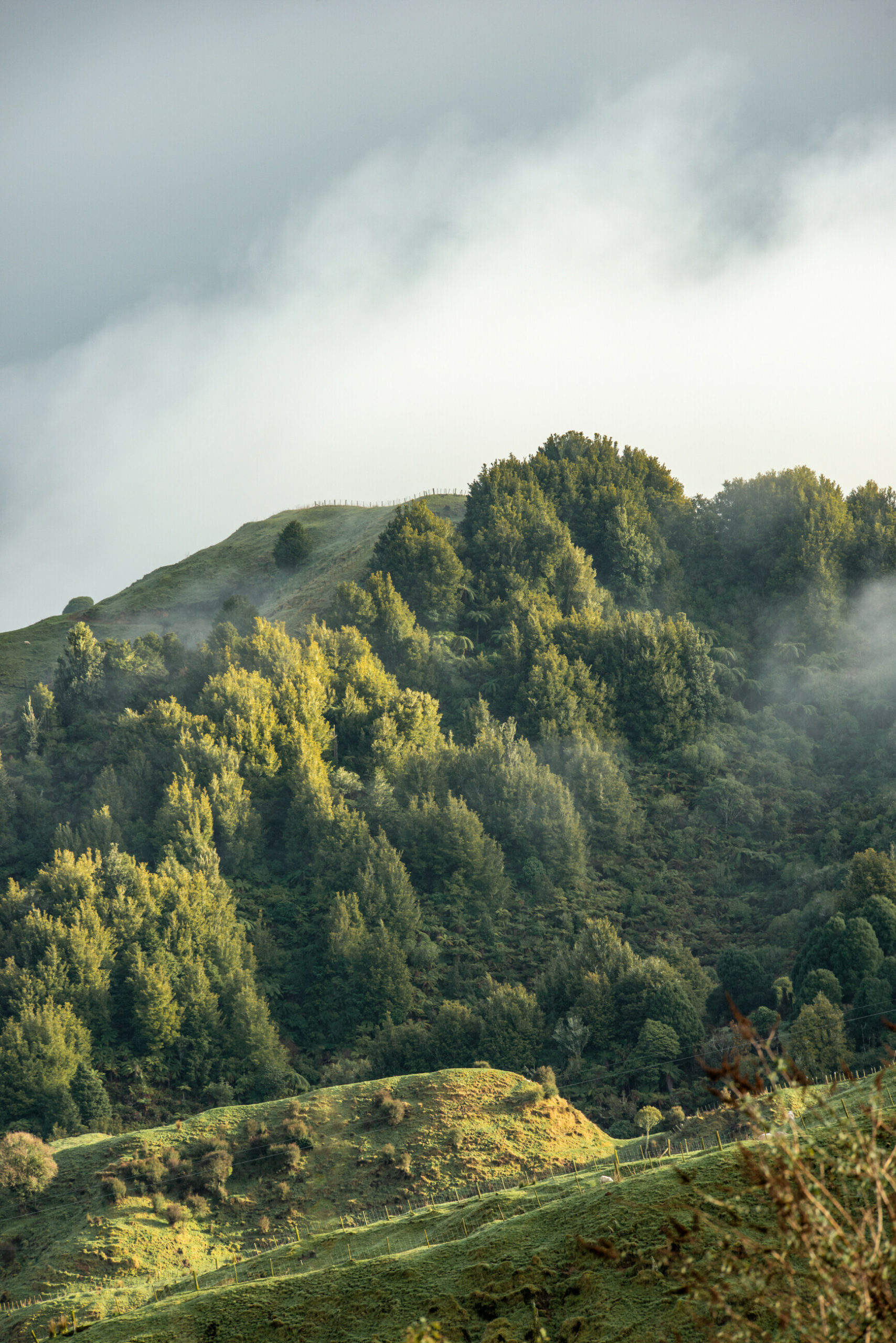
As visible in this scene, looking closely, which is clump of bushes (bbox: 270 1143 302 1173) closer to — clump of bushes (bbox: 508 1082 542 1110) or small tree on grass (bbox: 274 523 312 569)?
clump of bushes (bbox: 508 1082 542 1110)

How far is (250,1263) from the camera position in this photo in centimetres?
2161

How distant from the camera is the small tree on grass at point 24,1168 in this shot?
33750mm

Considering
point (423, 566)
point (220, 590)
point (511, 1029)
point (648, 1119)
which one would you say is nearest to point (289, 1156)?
point (648, 1119)

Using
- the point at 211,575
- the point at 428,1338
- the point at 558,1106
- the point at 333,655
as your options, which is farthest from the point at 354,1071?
the point at 211,575

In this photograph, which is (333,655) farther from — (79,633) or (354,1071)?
(354,1071)

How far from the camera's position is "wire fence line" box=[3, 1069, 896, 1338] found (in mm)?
17781

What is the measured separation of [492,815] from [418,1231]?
4529 cm

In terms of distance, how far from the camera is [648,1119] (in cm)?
3778

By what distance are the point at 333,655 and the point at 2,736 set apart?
24912mm

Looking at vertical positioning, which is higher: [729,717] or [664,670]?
[664,670]

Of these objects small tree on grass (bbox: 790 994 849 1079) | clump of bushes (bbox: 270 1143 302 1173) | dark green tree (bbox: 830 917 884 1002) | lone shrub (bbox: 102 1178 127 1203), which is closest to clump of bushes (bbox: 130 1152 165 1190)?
lone shrub (bbox: 102 1178 127 1203)

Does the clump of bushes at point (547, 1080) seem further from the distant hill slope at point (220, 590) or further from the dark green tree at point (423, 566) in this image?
the distant hill slope at point (220, 590)

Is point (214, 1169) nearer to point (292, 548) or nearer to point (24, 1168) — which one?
point (24, 1168)

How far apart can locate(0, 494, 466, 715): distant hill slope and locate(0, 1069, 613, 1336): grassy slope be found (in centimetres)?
4864
